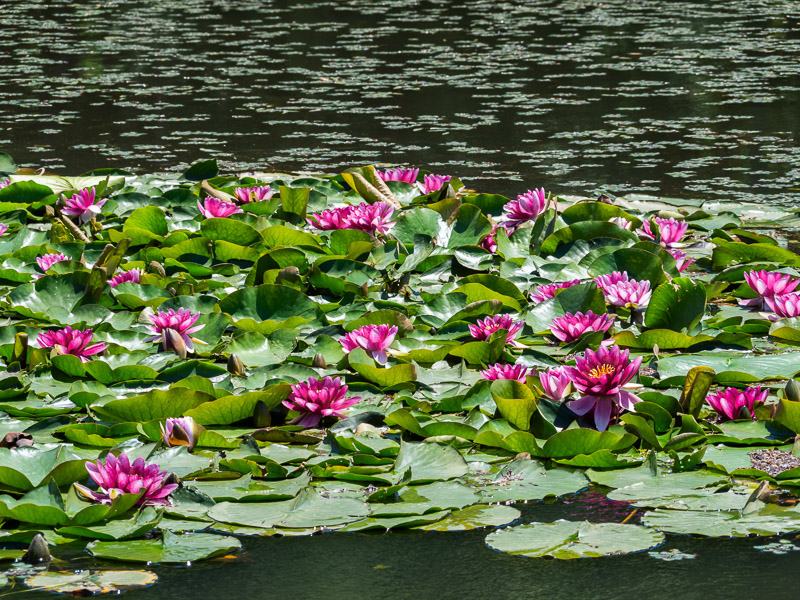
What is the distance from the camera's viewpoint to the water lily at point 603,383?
2.48m

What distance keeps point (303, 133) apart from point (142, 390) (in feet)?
13.7

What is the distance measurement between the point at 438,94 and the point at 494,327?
5207 mm

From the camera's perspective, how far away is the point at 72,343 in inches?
117

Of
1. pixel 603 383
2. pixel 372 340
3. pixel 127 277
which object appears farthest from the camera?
pixel 127 277

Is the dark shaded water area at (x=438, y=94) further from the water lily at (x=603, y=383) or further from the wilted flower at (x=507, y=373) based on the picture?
the water lily at (x=603, y=383)

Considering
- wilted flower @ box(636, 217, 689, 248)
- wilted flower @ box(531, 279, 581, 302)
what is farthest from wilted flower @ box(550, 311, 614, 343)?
wilted flower @ box(636, 217, 689, 248)

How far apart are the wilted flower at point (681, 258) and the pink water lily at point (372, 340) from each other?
124 centimetres

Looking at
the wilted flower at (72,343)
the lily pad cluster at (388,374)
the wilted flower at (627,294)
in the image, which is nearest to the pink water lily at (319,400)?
the lily pad cluster at (388,374)

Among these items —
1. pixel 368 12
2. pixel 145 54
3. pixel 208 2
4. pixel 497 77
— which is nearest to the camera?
pixel 497 77

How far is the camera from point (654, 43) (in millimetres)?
10328

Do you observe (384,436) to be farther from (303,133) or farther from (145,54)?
(145,54)

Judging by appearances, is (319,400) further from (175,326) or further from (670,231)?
(670,231)

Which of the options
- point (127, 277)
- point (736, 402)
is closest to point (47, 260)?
point (127, 277)

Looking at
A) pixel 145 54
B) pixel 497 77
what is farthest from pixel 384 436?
pixel 145 54
